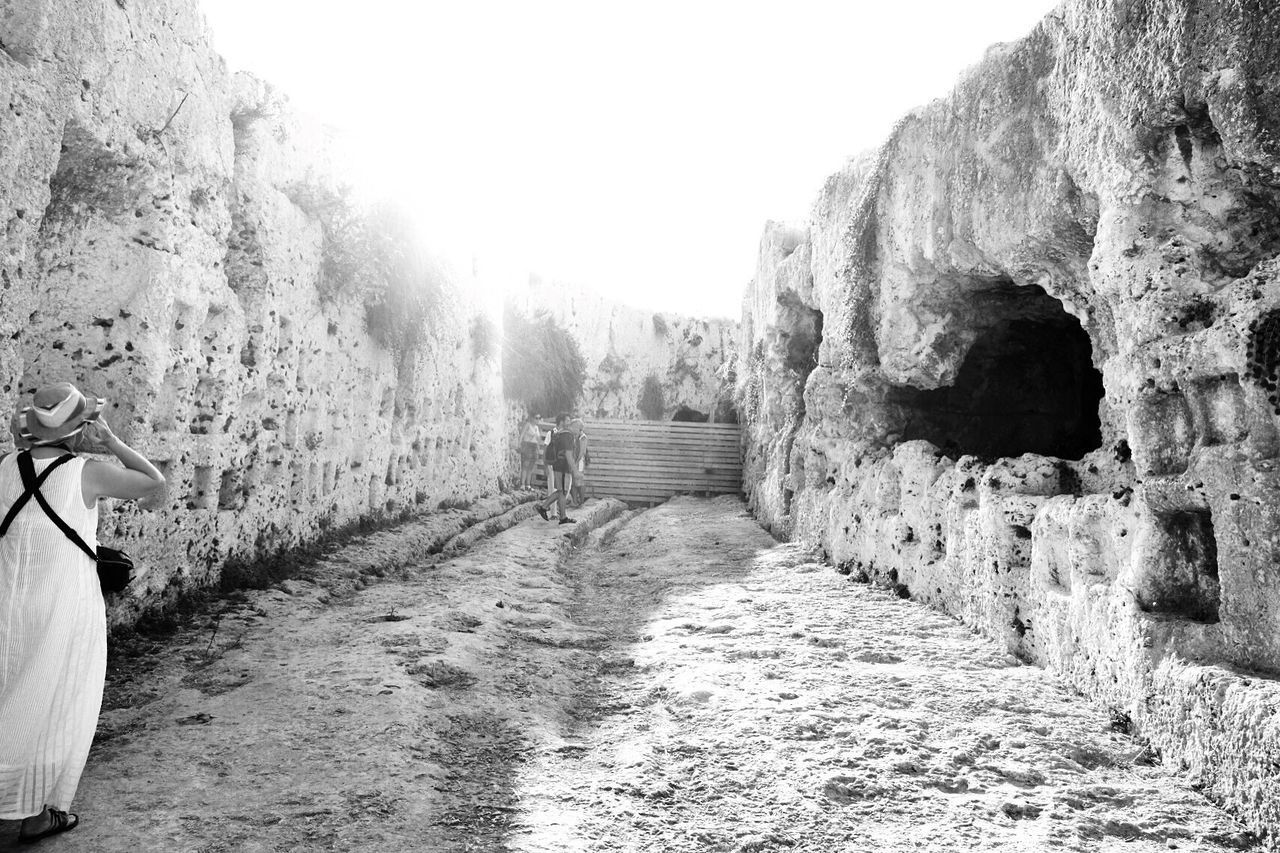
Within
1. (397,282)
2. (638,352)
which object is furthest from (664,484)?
(397,282)

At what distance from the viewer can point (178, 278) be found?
4922 millimetres

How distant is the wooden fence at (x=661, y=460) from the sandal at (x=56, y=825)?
1389 centimetres

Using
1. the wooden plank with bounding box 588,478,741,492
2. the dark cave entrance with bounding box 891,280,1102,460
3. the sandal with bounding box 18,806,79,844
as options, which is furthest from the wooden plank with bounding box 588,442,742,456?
the sandal with bounding box 18,806,79,844

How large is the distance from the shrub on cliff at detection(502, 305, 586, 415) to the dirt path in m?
11.0

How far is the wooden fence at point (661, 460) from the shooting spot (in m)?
16.7

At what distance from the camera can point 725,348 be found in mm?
22750

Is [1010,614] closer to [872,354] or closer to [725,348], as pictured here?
[872,354]

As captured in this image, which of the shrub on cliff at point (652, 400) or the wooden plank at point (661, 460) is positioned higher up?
the shrub on cliff at point (652, 400)

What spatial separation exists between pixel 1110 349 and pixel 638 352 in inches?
713

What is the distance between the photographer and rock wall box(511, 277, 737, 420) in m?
21.2

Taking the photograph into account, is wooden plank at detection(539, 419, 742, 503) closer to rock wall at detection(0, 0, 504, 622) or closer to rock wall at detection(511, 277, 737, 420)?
rock wall at detection(511, 277, 737, 420)

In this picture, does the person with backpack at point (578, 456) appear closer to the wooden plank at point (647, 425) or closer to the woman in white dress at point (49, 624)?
the wooden plank at point (647, 425)

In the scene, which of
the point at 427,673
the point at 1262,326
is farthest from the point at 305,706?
the point at 1262,326

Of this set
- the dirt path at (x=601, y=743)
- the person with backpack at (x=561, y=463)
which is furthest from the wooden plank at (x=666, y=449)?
the dirt path at (x=601, y=743)
